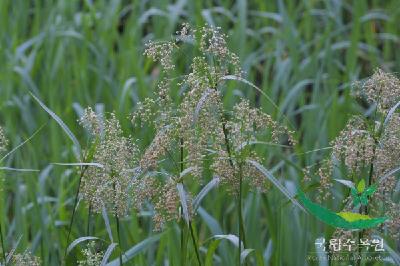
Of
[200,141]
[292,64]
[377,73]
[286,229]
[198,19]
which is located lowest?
[286,229]

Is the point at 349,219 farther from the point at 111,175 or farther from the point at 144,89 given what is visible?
the point at 144,89

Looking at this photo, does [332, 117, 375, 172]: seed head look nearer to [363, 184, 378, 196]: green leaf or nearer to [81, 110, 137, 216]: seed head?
[363, 184, 378, 196]: green leaf

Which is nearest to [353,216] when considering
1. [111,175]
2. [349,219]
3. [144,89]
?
[349,219]

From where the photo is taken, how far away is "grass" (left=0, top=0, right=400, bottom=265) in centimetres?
234

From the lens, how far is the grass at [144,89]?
2344 millimetres

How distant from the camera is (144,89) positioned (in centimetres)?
327

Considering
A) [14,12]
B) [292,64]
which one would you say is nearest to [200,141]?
[292,64]

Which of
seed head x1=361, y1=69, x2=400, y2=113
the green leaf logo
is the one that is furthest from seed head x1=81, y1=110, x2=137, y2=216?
seed head x1=361, y1=69, x2=400, y2=113

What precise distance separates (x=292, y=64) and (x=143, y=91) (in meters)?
0.67

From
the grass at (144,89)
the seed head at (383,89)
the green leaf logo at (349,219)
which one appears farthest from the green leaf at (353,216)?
the grass at (144,89)

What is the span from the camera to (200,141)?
1552 millimetres

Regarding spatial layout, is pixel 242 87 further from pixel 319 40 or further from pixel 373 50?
pixel 373 50

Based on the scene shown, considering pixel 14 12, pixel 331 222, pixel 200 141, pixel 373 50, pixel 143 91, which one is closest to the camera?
pixel 200 141

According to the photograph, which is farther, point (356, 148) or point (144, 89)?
point (144, 89)
